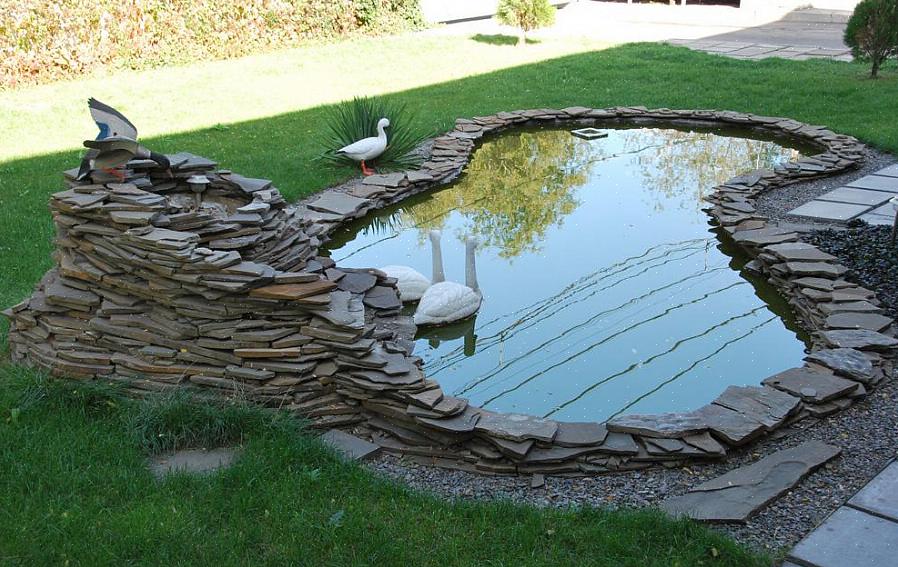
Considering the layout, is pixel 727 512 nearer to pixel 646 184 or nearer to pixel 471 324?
pixel 471 324

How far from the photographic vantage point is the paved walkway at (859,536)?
10.6 ft

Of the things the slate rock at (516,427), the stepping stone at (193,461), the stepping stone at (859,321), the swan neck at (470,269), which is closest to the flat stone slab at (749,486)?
the slate rock at (516,427)

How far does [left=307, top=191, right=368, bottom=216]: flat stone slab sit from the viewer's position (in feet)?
25.6

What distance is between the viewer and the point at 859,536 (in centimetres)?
337

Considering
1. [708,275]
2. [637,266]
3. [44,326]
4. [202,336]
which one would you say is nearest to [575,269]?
[637,266]

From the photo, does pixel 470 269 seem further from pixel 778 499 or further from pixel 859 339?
pixel 778 499

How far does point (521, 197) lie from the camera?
8461 millimetres

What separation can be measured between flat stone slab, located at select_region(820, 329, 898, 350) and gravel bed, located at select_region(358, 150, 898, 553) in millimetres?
313

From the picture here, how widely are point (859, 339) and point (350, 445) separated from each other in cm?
306

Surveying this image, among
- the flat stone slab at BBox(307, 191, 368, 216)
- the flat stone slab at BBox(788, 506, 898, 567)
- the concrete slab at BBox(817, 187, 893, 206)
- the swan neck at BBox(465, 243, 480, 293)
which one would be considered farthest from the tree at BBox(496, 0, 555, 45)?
the flat stone slab at BBox(788, 506, 898, 567)

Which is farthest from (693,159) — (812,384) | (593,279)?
(812,384)

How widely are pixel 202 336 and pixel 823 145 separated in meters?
7.90

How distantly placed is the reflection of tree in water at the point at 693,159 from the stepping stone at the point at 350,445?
16.0 ft

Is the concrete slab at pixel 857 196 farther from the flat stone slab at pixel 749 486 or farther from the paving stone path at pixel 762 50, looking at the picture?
the paving stone path at pixel 762 50
